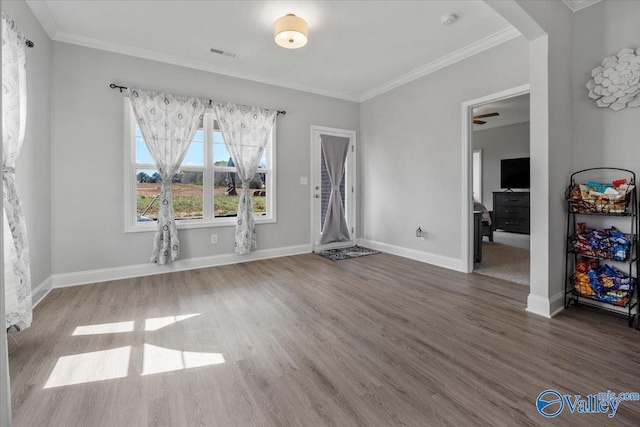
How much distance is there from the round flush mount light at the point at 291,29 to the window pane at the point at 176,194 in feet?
6.84

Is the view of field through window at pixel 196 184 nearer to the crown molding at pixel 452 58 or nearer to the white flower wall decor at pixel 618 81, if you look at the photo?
the crown molding at pixel 452 58

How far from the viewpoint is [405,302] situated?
2.74m

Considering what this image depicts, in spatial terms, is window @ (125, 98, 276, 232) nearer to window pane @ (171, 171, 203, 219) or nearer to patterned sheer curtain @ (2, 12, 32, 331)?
window pane @ (171, 171, 203, 219)

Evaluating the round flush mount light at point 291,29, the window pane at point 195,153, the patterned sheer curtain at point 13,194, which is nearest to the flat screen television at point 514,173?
the round flush mount light at point 291,29

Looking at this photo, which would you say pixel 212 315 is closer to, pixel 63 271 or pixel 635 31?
pixel 63 271

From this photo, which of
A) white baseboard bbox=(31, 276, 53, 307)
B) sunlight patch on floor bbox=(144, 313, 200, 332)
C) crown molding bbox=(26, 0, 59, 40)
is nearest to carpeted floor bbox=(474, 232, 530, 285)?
sunlight patch on floor bbox=(144, 313, 200, 332)

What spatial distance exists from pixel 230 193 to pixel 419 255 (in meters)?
2.85

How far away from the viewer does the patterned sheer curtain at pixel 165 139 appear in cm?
352

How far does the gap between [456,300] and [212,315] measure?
2.19 meters

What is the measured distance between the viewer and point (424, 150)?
13.7 feet

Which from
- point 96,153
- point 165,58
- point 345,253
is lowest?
point 345,253

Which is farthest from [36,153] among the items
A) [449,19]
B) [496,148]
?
[496,148]

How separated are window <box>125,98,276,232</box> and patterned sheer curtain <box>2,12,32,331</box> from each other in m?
1.36

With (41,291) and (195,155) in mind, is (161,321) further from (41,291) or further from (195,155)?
(195,155)
